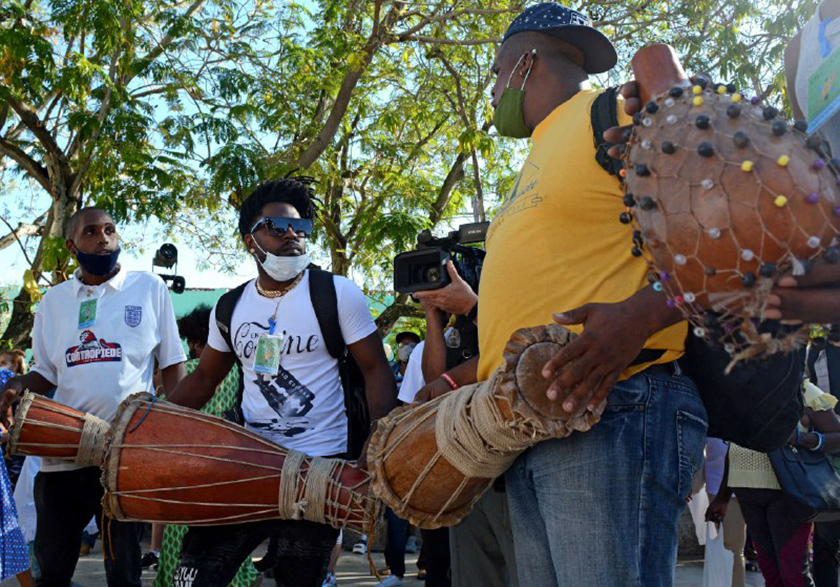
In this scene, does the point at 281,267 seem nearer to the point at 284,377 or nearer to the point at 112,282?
the point at 284,377

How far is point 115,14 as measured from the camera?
923 centimetres

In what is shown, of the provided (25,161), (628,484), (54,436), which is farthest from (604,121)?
(25,161)

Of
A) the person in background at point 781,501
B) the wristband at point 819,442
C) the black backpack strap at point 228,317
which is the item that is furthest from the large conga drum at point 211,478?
the wristband at point 819,442

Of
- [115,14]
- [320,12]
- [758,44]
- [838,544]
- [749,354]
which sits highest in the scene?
[320,12]

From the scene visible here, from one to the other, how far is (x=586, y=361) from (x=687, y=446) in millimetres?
377

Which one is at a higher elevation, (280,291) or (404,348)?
(404,348)

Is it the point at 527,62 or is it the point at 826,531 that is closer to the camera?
the point at 527,62

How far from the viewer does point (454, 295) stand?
3455 millimetres

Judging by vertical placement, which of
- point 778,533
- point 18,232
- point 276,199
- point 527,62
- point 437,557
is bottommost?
point 437,557

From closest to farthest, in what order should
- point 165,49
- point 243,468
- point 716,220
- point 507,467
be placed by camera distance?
point 716,220, point 507,467, point 243,468, point 165,49

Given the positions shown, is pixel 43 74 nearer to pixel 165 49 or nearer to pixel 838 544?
pixel 165 49

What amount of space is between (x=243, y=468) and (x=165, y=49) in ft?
30.1

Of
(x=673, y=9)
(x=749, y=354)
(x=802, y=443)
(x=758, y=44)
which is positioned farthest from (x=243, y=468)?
(x=673, y=9)

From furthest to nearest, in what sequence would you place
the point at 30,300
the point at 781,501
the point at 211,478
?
the point at 30,300 < the point at 781,501 < the point at 211,478
